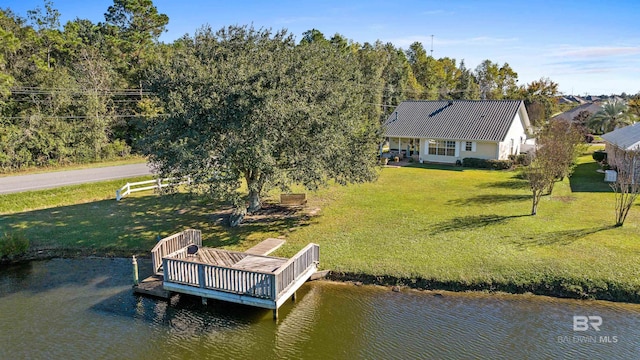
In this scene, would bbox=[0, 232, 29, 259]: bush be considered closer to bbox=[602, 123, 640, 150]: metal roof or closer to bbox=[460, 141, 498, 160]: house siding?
bbox=[460, 141, 498, 160]: house siding

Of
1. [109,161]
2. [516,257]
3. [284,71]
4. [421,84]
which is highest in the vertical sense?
[421,84]

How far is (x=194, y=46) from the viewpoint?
639 inches

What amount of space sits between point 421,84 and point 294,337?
223ft

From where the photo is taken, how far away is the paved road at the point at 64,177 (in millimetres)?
24391

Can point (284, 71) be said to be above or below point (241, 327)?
above

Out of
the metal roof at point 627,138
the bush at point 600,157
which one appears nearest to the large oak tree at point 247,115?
the metal roof at point 627,138

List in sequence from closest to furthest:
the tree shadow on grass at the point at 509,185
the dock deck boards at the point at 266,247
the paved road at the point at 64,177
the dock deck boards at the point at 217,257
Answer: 1. the dock deck boards at the point at 217,257
2. the dock deck boards at the point at 266,247
3. the paved road at the point at 64,177
4. the tree shadow on grass at the point at 509,185

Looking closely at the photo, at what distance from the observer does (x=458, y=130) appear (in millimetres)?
33719

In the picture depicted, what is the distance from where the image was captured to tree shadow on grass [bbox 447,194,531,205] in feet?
69.1

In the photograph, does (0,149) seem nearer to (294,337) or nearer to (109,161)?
(109,161)

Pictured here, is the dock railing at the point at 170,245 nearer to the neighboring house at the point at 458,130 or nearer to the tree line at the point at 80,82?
the tree line at the point at 80,82

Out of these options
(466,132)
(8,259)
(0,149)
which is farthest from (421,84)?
(8,259)

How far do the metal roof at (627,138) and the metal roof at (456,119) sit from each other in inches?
273

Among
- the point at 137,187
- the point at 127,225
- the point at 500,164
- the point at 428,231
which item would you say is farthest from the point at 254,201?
the point at 500,164
